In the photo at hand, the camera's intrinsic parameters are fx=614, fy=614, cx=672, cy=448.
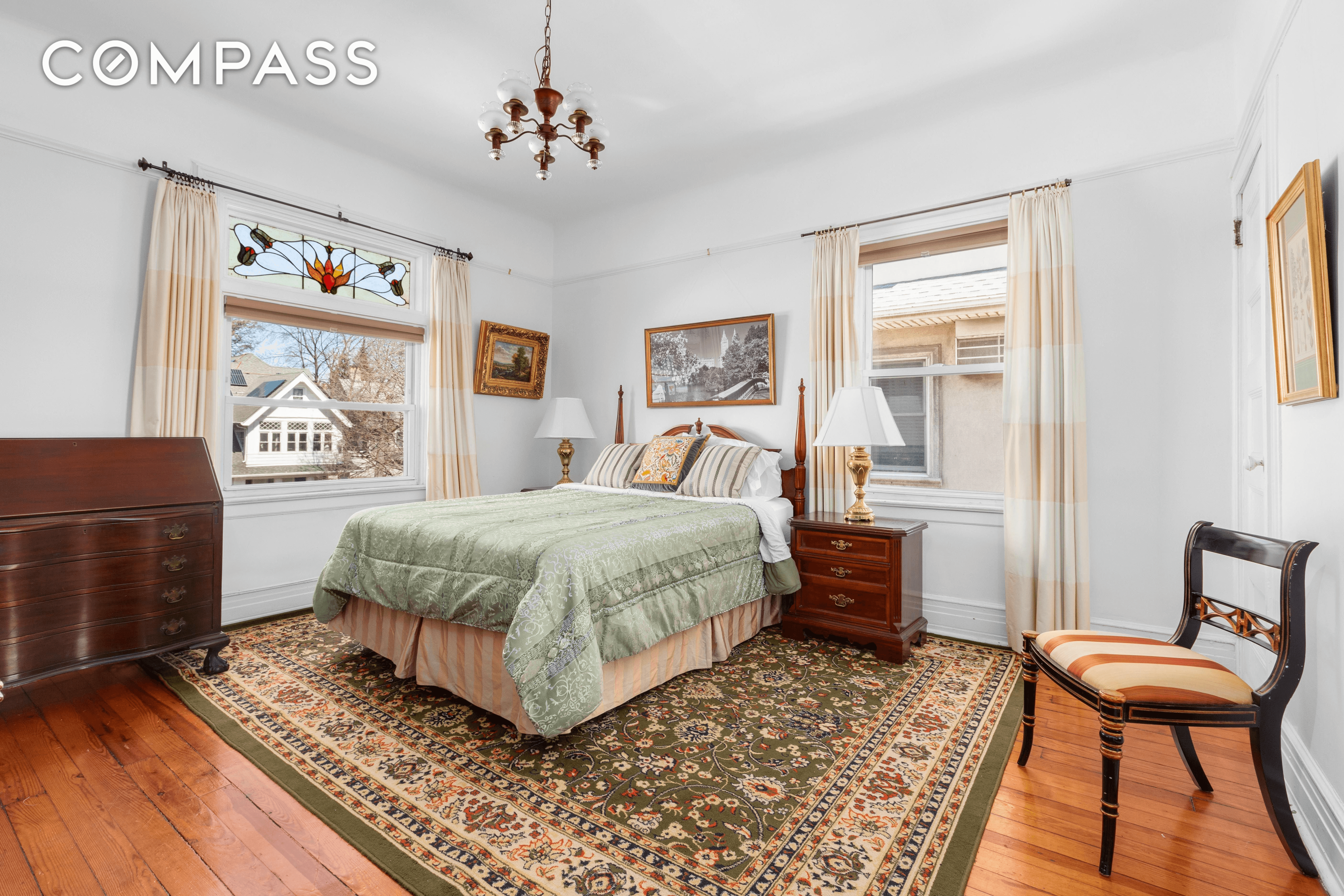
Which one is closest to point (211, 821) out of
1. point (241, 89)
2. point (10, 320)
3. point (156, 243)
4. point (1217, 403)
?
point (10, 320)

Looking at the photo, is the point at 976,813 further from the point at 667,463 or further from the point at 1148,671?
the point at 667,463

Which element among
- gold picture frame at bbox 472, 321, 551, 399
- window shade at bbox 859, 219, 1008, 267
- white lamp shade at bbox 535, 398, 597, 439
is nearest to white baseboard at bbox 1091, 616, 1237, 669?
window shade at bbox 859, 219, 1008, 267

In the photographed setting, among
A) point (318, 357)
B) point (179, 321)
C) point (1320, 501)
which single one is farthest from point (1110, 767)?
point (318, 357)

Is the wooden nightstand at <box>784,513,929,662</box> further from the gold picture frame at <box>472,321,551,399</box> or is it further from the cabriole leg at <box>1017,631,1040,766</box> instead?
the gold picture frame at <box>472,321,551,399</box>

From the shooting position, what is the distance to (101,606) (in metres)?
2.55

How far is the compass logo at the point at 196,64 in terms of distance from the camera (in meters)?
2.94

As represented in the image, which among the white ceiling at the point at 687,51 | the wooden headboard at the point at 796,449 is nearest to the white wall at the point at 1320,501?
the white ceiling at the point at 687,51

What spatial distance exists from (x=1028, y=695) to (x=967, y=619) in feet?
5.06

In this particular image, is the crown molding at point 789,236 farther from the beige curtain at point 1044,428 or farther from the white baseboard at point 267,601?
the white baseboard at point 267,601

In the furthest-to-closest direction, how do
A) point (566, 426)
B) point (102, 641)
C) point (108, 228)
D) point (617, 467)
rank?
point (566, 426)
point (617, 467)
point (108, 228)
point (102, 641)

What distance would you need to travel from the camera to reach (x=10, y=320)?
Result: 281 centimetres

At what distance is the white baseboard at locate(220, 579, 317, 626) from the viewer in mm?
3506

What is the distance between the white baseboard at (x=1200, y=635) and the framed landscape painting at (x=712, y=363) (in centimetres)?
223

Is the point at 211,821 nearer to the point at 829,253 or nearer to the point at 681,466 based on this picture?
the point at 681,466
